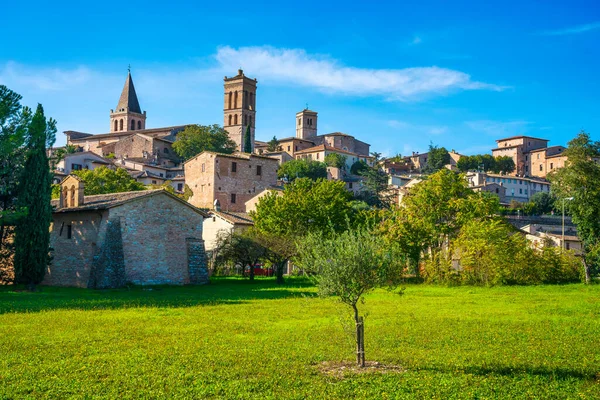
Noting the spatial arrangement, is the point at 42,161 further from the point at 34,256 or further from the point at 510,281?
the point at 510,281

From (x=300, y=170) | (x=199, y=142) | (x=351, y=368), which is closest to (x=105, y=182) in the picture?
(x=199, y=142)

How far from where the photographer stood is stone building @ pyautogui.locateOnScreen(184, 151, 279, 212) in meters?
73.1

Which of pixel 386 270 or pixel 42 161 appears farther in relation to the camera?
pixel 42 161

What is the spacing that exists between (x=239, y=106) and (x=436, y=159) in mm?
51047

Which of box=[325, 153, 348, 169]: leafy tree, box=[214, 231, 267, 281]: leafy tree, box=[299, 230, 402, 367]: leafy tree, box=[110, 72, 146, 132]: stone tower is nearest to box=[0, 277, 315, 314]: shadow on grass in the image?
box=[214, 231, 267, 281]: leafy tree

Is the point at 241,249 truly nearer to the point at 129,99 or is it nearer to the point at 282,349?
the point at 282,349

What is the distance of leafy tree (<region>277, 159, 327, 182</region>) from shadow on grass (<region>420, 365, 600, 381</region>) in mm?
93933

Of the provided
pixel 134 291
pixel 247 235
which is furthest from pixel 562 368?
pixel 247 235

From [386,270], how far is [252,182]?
209ft

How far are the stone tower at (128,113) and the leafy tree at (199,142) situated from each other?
48824 mm

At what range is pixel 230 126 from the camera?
149 m

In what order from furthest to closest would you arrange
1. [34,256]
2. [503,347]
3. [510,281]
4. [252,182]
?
1. [252,182]
2. [510,281]
3. [34,256]
4. [503,347]

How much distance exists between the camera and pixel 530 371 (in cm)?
1277

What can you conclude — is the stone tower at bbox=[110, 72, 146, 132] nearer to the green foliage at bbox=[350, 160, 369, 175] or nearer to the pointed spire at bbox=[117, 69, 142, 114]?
the pointed spire at bbox=[117, 69, 142, 114]
